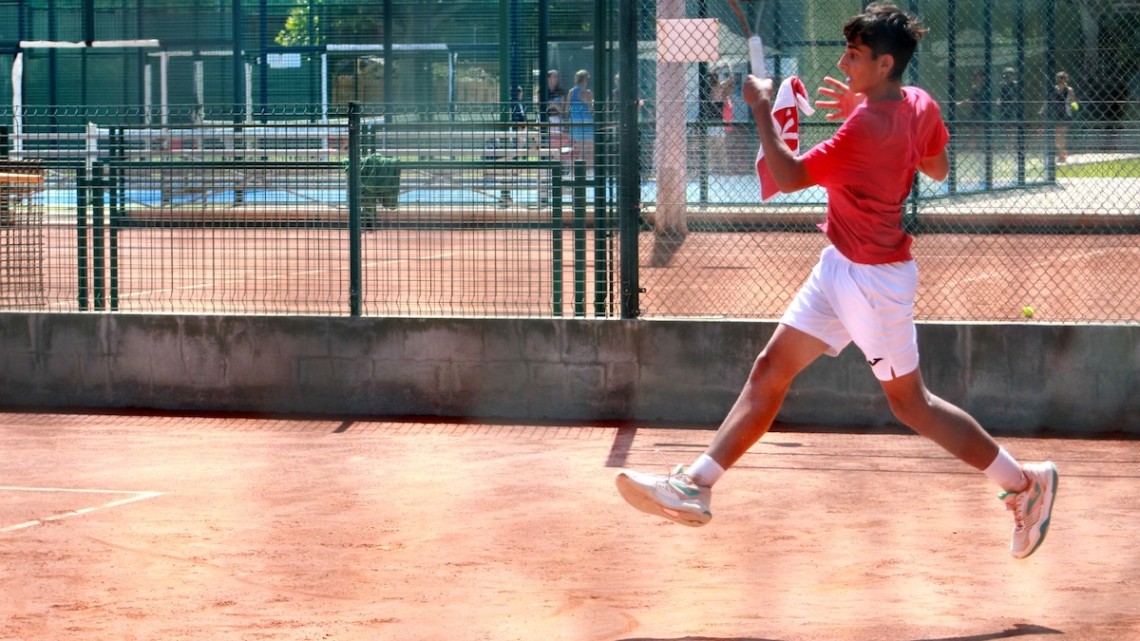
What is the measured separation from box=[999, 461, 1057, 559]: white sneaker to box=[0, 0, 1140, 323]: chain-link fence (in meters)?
3.25

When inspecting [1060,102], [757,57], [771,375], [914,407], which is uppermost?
→ [1060,102]

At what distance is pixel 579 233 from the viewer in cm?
974

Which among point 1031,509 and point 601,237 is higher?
point 601,237

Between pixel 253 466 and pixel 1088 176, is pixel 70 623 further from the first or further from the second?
pixel 1088 176

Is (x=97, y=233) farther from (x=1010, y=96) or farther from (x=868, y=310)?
(x=1010, y=96)

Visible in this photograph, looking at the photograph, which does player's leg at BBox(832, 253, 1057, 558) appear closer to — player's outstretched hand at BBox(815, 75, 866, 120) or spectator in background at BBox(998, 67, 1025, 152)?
player's outstretched hand at BBox(815, 75, 866, 120)

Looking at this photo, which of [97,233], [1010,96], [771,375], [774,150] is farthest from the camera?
[1010,96]

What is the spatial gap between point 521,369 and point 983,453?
444 cm

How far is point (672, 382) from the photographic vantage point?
9.39 m

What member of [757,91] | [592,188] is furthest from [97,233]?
[757,91]

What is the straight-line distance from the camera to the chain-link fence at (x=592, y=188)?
9.98 metres

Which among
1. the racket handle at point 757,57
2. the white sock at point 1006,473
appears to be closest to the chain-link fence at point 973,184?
the racket handle at point 757,57

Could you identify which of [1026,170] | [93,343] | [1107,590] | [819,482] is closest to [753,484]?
[819,482]

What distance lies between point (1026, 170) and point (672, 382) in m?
6.99
